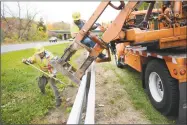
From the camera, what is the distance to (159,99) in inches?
230

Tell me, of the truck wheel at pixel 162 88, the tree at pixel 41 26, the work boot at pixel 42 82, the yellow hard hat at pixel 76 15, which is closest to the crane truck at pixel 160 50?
the truck wheel at pixel 162 88

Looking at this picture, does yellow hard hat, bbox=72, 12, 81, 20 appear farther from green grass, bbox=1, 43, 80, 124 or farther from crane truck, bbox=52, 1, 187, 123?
green grass, bbox=1, 43, 80, 124

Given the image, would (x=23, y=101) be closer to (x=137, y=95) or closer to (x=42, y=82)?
(x=42, y=82)

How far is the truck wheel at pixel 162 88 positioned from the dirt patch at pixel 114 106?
47cm

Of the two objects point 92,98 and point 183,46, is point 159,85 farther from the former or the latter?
point 92,98

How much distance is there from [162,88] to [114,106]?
1182 mm

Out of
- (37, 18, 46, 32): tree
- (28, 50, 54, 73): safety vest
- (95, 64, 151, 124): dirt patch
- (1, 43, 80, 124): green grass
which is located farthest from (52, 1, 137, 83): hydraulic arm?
(37, 18, 46, 32): tree

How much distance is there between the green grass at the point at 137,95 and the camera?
214 inches

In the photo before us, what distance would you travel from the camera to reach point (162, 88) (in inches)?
224

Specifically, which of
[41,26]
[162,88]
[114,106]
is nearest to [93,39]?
[114,106]

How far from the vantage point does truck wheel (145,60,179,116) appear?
5.21 m

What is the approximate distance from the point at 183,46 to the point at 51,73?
366 cm

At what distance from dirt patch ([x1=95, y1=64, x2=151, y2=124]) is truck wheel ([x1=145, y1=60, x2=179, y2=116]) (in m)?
0.47

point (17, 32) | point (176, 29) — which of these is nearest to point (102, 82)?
point (176, 29)
